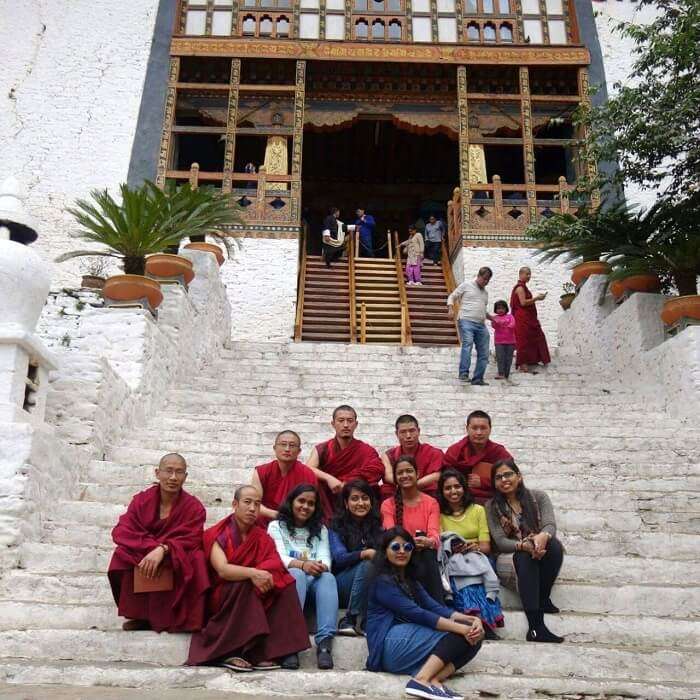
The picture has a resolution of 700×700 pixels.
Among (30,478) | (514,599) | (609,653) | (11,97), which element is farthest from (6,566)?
(11,97)

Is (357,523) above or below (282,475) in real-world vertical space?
below

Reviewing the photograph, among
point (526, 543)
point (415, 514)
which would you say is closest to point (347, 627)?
point (415, 514)

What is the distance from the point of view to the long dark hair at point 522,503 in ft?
13.5

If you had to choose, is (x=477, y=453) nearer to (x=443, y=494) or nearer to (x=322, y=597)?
(x=443, y=494)

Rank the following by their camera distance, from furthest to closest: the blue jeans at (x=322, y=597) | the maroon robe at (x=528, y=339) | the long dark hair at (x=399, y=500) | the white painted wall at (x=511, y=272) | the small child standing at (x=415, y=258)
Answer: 1. the small child standing at (x=415, y=258)
2. the white painted wall at (x=511, y=272)
3. the maroon robe at (x=528, y=339)
4. the long dark hair at (x=399, y=500)
5. the blue jeans at (x=322, y=597)

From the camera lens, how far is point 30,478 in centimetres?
441

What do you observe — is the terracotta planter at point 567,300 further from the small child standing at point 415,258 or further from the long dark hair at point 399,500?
the long dark hair at point 399,500

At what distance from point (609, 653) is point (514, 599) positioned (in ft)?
1.99

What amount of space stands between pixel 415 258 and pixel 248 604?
34.6 ft

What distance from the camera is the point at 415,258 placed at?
536 inches

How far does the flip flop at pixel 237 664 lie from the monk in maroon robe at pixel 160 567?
0.82 feet

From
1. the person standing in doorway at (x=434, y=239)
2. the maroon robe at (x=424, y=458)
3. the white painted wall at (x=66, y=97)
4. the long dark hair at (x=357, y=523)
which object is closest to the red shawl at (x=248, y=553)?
the long dark hair at (x=357, y=523)

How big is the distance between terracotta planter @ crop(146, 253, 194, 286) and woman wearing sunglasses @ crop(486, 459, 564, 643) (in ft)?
15.3

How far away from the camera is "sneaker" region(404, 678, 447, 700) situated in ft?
10.1
